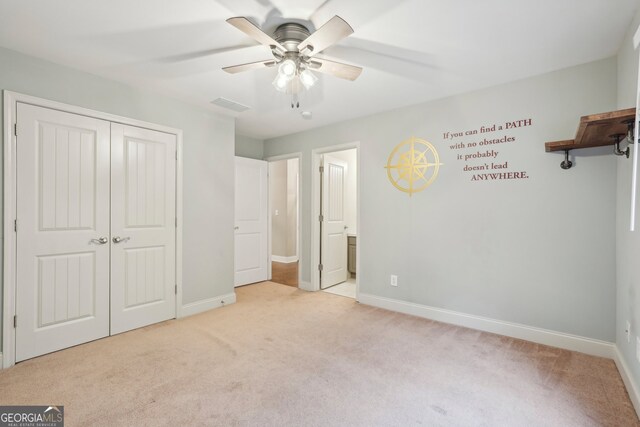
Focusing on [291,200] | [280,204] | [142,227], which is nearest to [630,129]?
[142,227]

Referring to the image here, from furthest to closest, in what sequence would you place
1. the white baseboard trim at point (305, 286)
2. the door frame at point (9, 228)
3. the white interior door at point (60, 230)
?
the white baseboard trim at point (305, 286) < the white interior door at point (60, 230) < the door frame at point (9, 228)

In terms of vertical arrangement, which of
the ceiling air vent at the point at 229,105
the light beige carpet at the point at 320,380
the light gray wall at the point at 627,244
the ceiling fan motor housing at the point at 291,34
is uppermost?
the ceiling air vent at the point at 229,105

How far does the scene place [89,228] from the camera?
2.74 m

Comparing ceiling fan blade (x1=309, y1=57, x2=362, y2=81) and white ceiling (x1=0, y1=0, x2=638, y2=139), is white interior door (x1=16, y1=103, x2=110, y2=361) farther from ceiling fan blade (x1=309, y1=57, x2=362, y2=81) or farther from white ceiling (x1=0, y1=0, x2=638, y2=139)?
ceiling fan blade (x1=309, y1=57, x2=362, y2=81)

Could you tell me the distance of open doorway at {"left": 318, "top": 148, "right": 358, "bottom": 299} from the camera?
455 centimetres

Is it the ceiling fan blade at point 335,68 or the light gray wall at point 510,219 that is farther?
the light gray wall at point 510,219

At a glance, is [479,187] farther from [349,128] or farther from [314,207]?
[314,207]

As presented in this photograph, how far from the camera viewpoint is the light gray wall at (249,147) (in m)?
4.89

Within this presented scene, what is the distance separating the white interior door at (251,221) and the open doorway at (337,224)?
3.79ft

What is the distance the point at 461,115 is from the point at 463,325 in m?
2.22

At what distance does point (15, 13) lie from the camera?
1916 millimetres

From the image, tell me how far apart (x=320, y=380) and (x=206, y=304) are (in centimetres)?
206

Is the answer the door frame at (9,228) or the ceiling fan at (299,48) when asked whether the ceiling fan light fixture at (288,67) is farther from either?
the door frame at (9,228)

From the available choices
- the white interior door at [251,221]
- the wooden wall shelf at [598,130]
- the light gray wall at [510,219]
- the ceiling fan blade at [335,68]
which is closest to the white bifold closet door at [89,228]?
the white interior door at [251,221]
